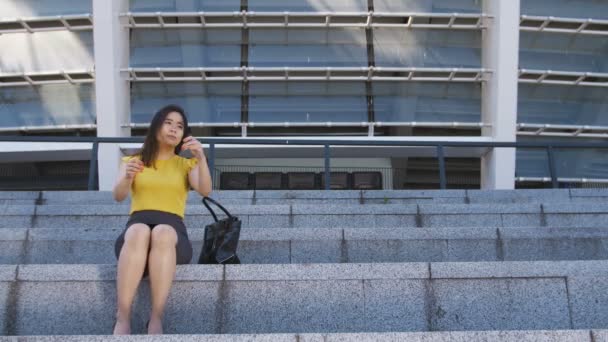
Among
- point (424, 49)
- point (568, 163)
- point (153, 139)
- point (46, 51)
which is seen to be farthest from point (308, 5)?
point (153, 139)

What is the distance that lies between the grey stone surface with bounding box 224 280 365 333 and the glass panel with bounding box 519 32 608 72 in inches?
628

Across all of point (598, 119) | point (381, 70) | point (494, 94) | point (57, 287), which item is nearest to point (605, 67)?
point (598, 119)

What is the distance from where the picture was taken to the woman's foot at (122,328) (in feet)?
17.7

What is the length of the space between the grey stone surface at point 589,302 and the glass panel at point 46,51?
1608 cm

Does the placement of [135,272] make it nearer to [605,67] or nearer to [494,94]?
[494,94]

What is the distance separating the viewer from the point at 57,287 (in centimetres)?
597

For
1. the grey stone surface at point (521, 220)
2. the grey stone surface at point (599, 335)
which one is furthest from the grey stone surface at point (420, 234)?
the grey stone surface at point (599, 335)

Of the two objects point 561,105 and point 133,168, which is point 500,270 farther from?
point 561,105

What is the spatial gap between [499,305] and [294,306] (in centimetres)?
125

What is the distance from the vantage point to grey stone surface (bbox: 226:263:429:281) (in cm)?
596

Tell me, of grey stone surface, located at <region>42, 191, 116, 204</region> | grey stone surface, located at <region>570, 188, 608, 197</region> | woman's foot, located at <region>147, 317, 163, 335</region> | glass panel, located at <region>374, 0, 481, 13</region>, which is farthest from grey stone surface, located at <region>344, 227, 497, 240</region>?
glass panel, located at <region>374, 0, 481, 13</region>

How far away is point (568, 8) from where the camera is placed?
21.0 meters

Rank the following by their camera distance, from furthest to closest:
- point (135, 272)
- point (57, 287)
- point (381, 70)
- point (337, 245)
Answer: point (381, 70) < point (337, 245) < point (57, 287) < point (135, 272)

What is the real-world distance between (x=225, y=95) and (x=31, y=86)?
4198mm
